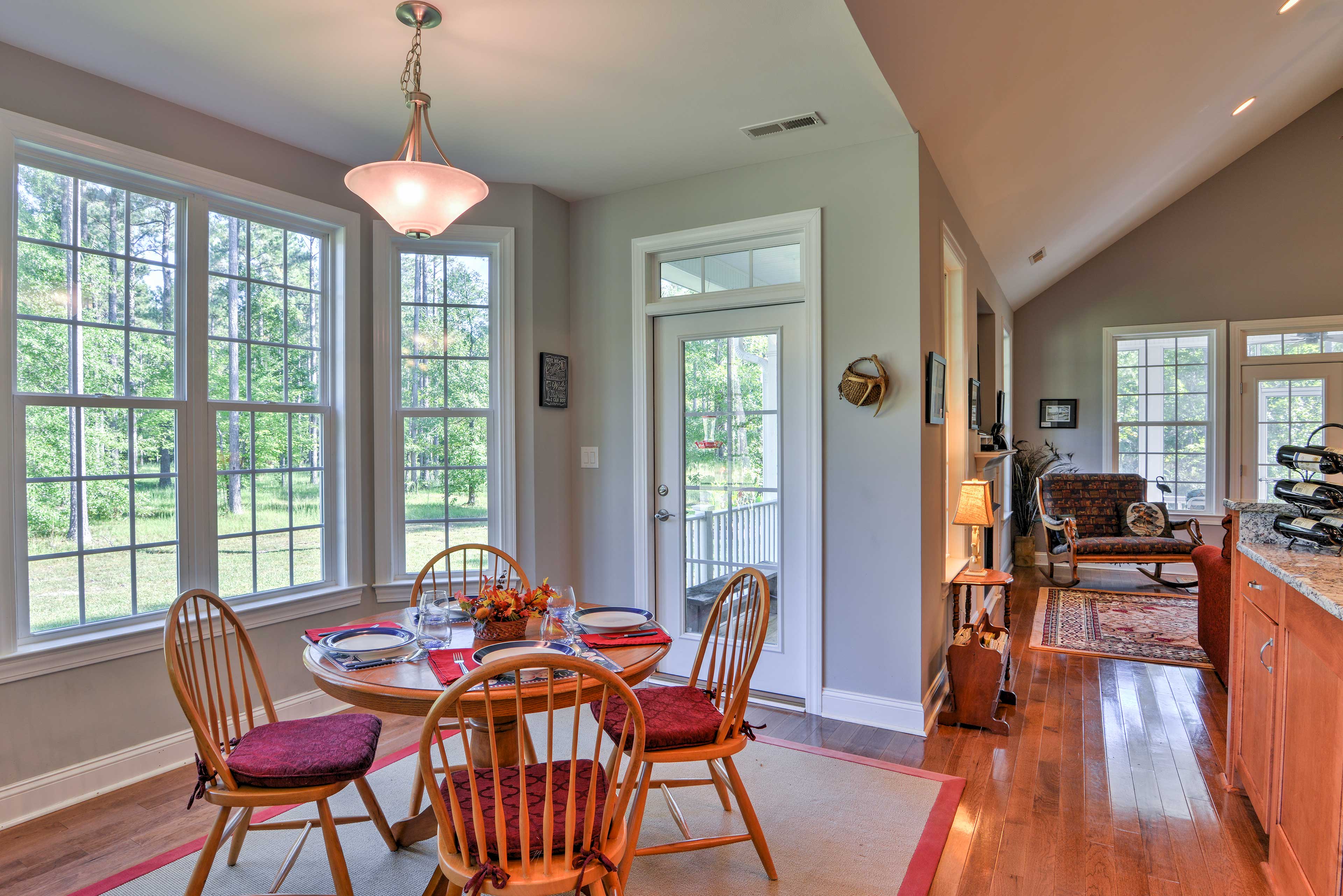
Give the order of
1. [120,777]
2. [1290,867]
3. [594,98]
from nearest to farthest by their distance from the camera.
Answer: [1290,867] < [120,777] < [594,98]

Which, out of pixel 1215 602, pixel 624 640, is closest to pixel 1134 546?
pixel 1215 602

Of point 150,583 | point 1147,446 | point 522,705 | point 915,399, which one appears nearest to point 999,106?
point 915,399

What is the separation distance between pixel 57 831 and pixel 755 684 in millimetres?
2701

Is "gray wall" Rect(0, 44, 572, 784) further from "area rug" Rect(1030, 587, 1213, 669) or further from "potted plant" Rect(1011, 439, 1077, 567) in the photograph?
"potted plant" Rect(1011, 439, 1077, 567)

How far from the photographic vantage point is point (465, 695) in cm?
161

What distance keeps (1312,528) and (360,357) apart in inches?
145

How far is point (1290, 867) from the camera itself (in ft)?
6.26

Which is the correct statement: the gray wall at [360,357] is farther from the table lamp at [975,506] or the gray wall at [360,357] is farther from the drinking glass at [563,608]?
the table lamp at [975,506]

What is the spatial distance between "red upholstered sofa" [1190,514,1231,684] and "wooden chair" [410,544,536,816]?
3253 mm

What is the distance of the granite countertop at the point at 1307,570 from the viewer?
1623 mm

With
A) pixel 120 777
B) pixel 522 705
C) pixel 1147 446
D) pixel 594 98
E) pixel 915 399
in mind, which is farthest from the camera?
pixel 1147 446

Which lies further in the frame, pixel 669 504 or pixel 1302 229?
pixel 1302 229

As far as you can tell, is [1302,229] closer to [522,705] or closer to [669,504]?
[669,504]

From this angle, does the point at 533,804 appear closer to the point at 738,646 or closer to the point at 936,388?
the point at 738,646
